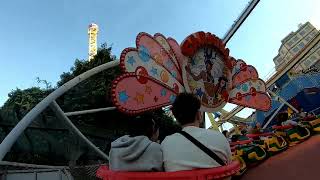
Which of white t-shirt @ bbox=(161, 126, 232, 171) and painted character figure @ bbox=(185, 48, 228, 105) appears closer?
white t-shirt @ bbox=(161, 126, 232, 171)

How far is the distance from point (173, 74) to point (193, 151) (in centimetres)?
782

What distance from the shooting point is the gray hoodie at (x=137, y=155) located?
7.42ft

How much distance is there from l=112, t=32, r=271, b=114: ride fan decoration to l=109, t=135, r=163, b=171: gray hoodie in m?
6.12

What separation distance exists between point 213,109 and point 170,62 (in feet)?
5.56

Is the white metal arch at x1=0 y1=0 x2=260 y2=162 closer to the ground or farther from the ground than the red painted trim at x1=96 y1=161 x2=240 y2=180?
farther from the ground

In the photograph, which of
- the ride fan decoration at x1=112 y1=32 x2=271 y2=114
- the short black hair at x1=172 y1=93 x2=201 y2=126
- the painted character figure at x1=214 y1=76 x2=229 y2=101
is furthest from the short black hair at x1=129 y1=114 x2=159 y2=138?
the painted character figure at x1=214 y1=76 x2=229 y2=101

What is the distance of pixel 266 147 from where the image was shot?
3436 mm

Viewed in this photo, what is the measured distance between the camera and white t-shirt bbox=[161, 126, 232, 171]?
2207 millimetres

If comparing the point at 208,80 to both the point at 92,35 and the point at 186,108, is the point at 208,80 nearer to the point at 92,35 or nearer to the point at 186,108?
the point at 186,108

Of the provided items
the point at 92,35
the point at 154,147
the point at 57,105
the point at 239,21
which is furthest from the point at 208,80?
the point at 92,35

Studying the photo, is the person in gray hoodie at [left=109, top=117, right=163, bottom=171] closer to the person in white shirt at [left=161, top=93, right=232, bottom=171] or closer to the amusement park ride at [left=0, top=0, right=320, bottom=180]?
the person in white shirt at [left=161, top=93, right=232, bottom=171]

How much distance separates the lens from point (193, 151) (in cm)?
223

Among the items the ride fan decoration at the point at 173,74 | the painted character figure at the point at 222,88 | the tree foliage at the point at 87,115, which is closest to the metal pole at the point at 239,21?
the ride fan decoration at the point at 173,74

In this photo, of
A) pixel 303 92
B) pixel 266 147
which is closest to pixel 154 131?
pixel 266 147
